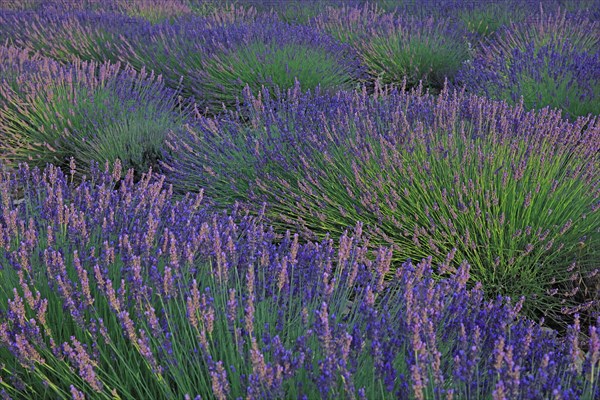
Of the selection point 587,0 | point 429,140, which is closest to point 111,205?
point 429,140

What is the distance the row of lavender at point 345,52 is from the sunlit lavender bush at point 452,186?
122 centimetres

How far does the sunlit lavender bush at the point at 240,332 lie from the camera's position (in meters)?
1.30

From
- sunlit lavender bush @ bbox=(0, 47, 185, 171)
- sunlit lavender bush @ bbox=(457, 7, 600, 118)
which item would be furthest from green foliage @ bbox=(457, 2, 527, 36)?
sunlit lavender bush @ bbox=(0, 47, 185, 171)

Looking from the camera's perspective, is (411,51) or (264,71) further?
(411,51)

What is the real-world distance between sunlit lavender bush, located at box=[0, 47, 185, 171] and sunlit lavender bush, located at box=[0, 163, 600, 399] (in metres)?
1.81

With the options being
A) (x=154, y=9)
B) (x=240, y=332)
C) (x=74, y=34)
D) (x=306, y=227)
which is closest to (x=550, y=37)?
(x=306, y=227)

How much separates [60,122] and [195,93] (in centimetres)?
147

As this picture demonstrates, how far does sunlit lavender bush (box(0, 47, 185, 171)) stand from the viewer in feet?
12.9

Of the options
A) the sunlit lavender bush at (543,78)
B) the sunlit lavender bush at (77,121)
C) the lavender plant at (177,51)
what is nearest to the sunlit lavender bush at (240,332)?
the sunlit lavender bush at (77,121)

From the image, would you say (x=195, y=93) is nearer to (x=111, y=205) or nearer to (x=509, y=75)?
(x=509, y=75)

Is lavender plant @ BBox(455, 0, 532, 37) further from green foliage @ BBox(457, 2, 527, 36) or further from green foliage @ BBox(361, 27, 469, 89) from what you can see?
green foliage @ BBox(361, 27, 469, 89)

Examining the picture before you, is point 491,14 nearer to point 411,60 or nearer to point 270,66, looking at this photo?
point 411,60

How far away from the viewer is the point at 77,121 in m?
4.12

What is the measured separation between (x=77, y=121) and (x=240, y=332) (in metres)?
3.08
